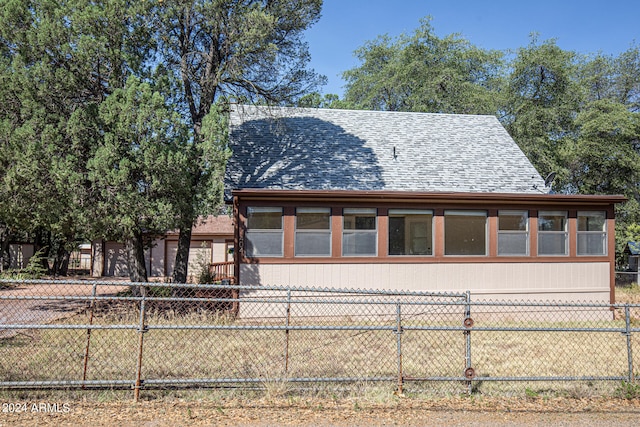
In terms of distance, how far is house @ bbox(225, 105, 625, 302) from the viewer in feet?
37.7

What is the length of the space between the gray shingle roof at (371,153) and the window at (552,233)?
1.15 meters

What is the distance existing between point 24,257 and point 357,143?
20.0 metres

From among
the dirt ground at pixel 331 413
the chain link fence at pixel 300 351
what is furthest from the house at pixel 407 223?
the dirt ground at pixel 331 413

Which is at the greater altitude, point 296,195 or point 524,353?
point 296,195

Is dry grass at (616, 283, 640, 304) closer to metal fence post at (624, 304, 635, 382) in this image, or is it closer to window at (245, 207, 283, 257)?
metal fence post at (624, 304, 635, 382)

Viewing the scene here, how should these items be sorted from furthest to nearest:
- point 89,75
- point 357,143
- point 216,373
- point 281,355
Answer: point 357,143 < point 89,75 < point 281,355 < point 216,373

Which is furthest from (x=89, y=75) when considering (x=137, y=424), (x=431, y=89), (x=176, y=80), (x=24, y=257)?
(x=431, y=89)

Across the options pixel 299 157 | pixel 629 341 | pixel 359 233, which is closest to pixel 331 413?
pixel 629 341

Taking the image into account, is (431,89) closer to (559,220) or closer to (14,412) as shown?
(559,220)

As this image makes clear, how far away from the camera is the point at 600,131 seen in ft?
77.8

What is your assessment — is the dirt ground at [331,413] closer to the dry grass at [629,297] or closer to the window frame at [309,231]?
the window frame at [309,231]

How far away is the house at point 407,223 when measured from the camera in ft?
37.7

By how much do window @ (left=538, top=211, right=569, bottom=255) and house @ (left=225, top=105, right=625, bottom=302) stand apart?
1.0 inches

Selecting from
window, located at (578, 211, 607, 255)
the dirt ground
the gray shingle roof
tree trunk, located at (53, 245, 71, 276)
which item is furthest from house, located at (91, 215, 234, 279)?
the dirt ground
